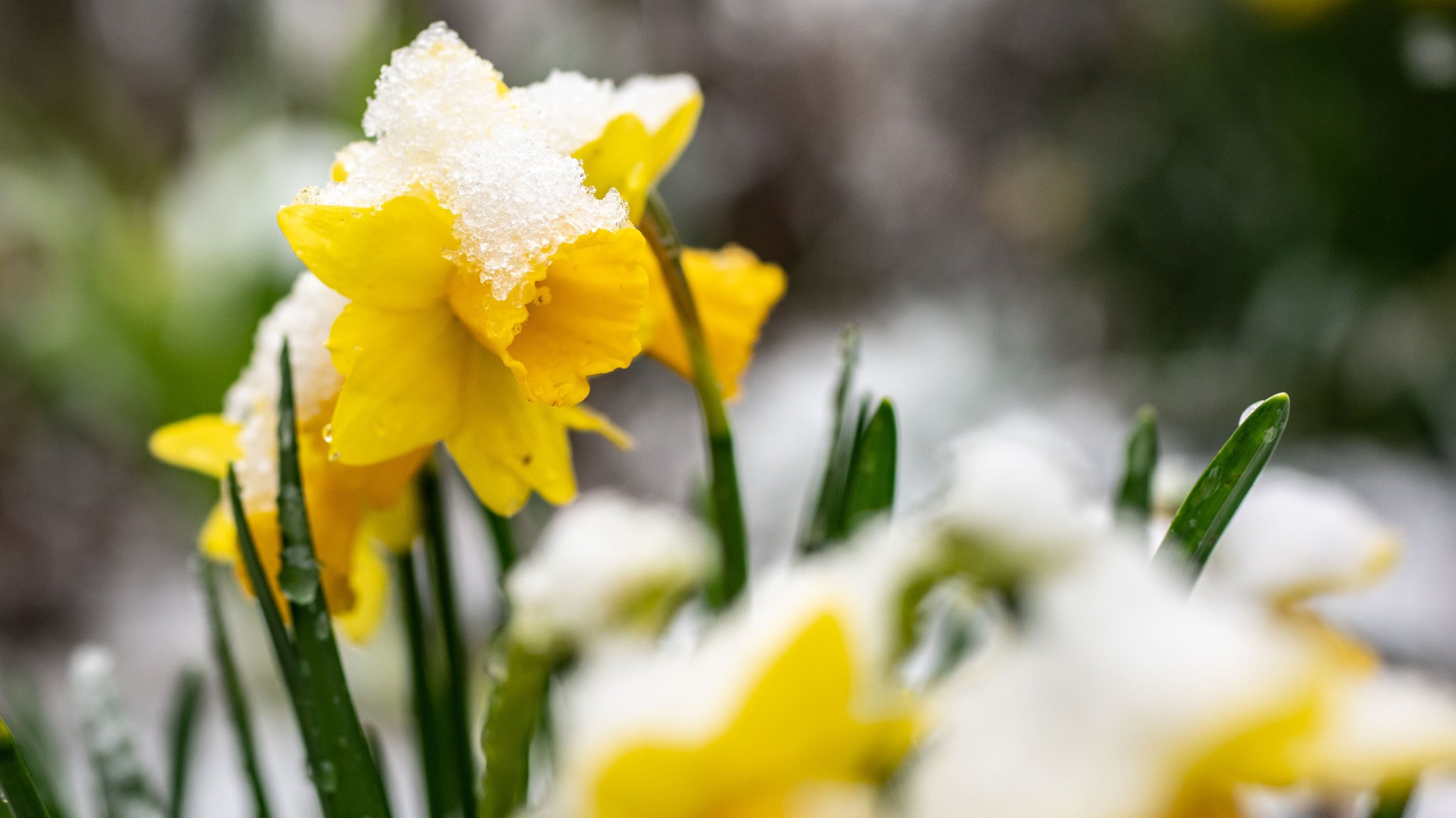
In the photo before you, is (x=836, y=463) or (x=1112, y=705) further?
(x=836, y=463)

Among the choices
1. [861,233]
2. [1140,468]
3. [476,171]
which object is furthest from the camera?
[861,233]

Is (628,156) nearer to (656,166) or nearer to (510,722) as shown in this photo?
(656,166)

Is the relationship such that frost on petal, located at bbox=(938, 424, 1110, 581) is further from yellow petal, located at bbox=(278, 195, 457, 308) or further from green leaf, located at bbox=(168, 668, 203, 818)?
green leaf, located at bbox=(168, 668, 203, 818)

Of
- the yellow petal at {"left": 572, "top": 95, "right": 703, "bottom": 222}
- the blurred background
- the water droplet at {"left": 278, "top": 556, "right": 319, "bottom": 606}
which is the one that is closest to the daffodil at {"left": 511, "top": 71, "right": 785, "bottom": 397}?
the yellow petal at {"left": 572, "top": 95, "right": 703, "bottom": 222}

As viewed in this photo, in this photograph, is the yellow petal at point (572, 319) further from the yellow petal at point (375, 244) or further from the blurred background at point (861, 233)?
the blurred background at point (861, 233)

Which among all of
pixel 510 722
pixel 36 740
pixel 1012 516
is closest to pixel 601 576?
pixel 510 722

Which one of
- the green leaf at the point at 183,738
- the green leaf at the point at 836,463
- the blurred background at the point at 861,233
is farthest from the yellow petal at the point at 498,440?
the blurred background at the point at 861,233
